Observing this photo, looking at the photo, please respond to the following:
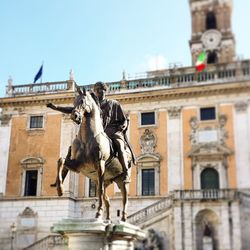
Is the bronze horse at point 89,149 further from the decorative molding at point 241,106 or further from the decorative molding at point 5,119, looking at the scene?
the decorative molding at point 5,119

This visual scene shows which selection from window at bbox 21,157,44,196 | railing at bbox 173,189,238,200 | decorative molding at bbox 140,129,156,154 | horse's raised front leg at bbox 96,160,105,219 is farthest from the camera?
window at bbox 21,157,44,196

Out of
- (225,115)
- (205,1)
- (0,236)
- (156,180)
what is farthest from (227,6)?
(0,236)

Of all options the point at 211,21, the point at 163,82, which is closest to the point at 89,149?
the point at 163,82

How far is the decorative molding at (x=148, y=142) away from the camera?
95.4ft

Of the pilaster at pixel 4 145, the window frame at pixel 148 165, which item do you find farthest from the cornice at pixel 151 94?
the window frame at pixel 148 165

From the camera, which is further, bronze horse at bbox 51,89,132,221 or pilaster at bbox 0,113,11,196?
pilaster at bbox 0,113,11,196

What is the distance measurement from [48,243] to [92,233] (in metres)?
19.3

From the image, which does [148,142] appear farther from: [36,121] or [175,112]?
[36,121]

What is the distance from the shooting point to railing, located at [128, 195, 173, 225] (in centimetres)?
2471

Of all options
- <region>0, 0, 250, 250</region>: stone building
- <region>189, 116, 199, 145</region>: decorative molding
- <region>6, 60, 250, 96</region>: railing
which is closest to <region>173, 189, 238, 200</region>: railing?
<region>0, 0, 250, 250</region>: stone building

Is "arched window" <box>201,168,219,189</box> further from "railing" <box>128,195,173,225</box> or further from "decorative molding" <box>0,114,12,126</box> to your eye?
"decorative molding" <box>0,114,12,126</box>

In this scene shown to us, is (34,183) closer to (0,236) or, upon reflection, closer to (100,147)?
(0,236)

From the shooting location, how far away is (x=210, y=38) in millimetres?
45531

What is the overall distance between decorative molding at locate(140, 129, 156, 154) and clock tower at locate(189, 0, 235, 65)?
1783 cm
